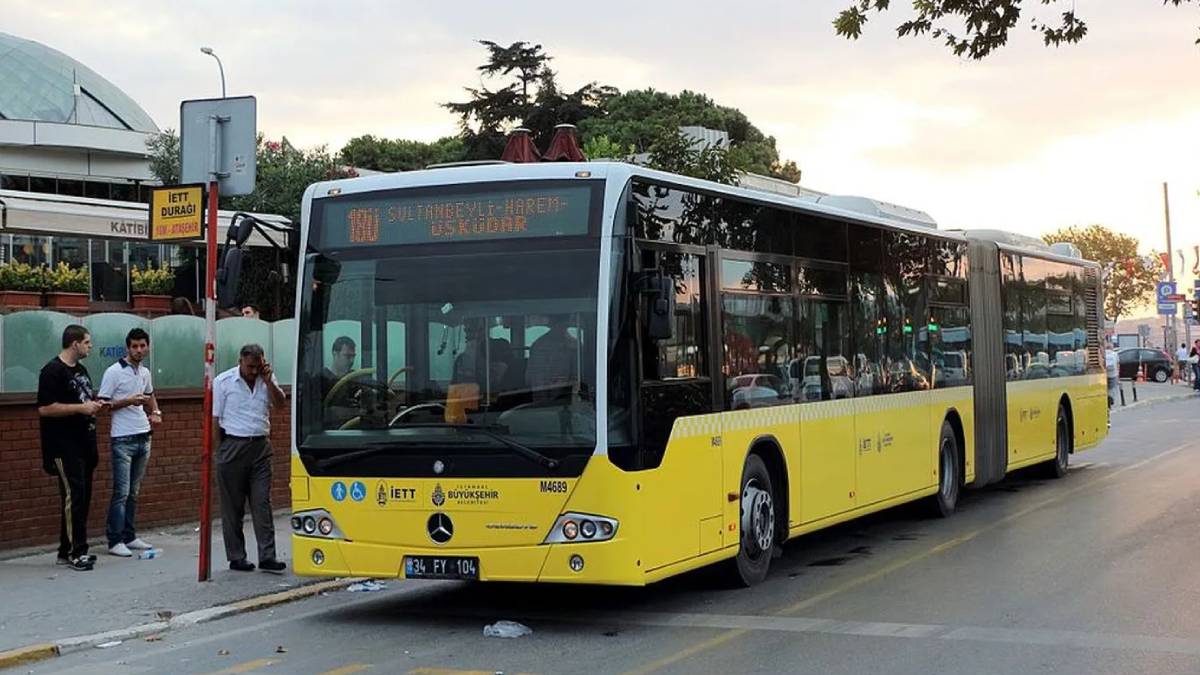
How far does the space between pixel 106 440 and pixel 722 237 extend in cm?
662

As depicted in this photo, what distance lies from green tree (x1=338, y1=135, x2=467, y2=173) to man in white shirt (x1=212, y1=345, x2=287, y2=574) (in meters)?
62.3

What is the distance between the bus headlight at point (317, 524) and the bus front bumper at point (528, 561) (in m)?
0.08

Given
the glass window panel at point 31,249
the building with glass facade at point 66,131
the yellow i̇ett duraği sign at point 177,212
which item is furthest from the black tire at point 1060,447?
the building with glass facade at point 66,131

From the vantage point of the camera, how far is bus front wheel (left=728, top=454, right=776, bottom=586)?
1015 centimetres

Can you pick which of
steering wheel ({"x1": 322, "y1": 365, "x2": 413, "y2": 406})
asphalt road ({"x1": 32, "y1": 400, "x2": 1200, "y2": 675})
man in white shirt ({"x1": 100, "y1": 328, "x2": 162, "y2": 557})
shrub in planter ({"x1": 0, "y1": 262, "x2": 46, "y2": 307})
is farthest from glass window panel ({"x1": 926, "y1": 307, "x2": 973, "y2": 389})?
shrub in planter ({"x1": 0, "y1": 262, "x2": 46, "y2": 307})

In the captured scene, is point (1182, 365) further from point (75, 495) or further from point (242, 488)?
point (75, 495)

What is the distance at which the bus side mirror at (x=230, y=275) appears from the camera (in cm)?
973

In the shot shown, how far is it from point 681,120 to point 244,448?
53.9 m

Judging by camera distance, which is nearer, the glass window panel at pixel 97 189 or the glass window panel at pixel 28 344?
the glass window panel at pixel 28 344

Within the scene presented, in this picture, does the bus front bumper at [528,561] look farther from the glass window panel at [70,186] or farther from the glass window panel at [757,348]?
the glass window panel at [70,186]

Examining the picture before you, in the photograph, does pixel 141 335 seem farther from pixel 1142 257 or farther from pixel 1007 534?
pixel 1142 257

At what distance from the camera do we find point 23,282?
19391 mm

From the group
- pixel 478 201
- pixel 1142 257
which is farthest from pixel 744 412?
pixel 1142 257

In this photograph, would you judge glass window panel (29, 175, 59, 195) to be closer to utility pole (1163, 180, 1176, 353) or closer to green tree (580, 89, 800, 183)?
green tree (580, 89, 800, 183)
